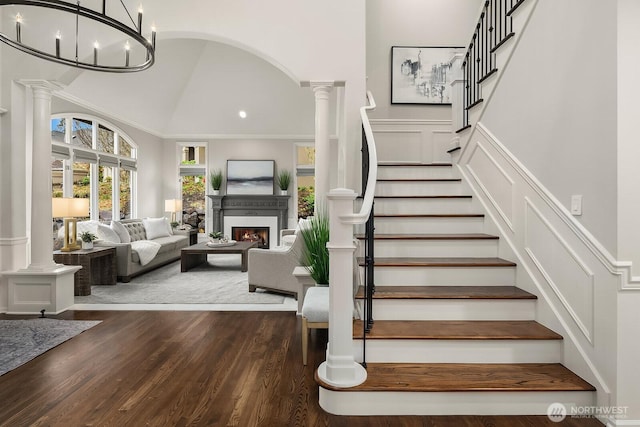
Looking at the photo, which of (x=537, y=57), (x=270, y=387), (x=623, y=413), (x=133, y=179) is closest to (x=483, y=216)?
(x=537, y=57)

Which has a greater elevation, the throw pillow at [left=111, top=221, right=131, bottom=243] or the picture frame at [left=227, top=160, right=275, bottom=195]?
the picture frame at [left=227, top=160, right=275, bottom=195]

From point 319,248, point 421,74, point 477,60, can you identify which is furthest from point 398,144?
point 319,248

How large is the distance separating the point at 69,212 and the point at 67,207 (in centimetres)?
7

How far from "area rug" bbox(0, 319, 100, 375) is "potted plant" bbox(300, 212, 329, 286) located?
2.31m

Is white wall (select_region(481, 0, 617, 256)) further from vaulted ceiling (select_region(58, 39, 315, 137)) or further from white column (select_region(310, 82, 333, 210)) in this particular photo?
vaulted ceiling (select_region(58, 39, 315, 137))

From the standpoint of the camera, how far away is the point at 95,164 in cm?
691

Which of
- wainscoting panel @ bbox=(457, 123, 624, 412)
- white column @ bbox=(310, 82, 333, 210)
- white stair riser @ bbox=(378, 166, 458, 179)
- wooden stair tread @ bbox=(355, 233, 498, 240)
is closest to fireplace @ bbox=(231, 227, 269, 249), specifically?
white stair riser @ bbox=(378, 166, 458, 179)

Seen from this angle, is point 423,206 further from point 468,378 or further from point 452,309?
point 468,378

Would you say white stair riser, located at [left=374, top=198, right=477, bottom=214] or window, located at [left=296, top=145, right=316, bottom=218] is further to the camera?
window, located at [left=296, top=145, right=316, bottom=218]

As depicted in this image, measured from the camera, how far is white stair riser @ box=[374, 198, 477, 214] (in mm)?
3646

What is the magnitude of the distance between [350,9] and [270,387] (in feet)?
11.5

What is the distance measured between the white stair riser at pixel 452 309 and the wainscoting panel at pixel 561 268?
0.27 meters

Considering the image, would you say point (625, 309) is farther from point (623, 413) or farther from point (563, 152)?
point (563, 152)

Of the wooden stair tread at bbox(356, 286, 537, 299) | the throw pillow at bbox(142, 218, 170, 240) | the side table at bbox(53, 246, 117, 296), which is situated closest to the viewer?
the wooden stair tread at bbox(356, 286, 537, 299)
